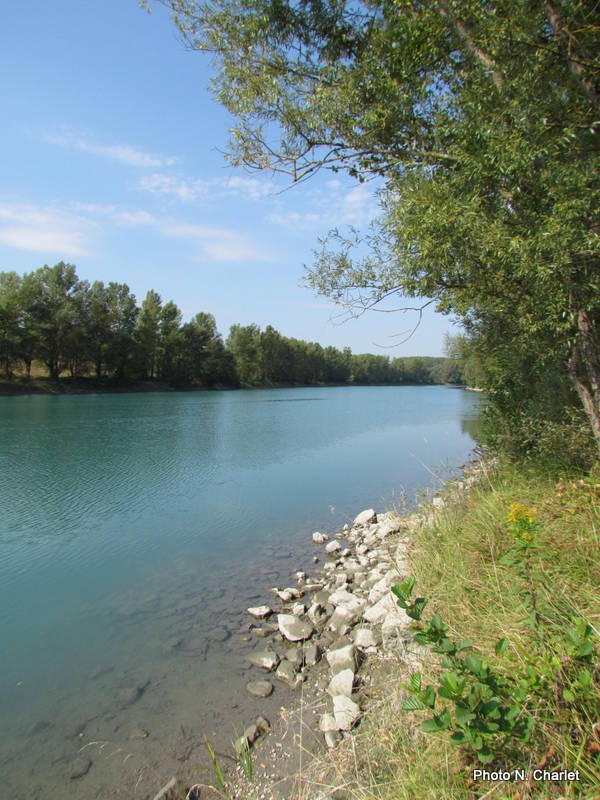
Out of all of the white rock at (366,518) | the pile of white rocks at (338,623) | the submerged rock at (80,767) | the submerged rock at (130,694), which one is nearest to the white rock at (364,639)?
the pile of white rocks at (338,623)

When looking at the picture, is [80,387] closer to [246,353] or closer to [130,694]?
[246,353]

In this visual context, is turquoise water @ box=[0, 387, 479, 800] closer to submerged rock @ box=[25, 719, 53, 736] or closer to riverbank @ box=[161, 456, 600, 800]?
submerged rock @ box=[25, 719, 53, 736]

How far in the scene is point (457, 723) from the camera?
224cm

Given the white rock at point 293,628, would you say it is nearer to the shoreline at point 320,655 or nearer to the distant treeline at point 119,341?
the shoreline at point 320,655

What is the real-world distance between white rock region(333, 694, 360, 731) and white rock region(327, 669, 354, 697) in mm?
138

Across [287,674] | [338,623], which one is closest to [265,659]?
[287,674]

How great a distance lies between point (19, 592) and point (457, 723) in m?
8.49

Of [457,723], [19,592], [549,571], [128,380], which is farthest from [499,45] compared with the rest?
[128,380]

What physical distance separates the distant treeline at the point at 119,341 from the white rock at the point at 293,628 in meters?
31.6

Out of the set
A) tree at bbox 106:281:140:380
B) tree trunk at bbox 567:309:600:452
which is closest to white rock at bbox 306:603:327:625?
tree trunk at bbox 567:309:600:452

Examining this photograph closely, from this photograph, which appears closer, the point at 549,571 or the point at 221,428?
the point at 549,571

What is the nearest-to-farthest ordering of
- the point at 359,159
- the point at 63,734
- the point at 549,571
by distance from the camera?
the point at 549,571 < the point at 63,734 < the point at 359,159

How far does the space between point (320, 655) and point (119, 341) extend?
65482 mm

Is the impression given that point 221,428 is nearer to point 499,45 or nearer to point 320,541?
point 320,541
